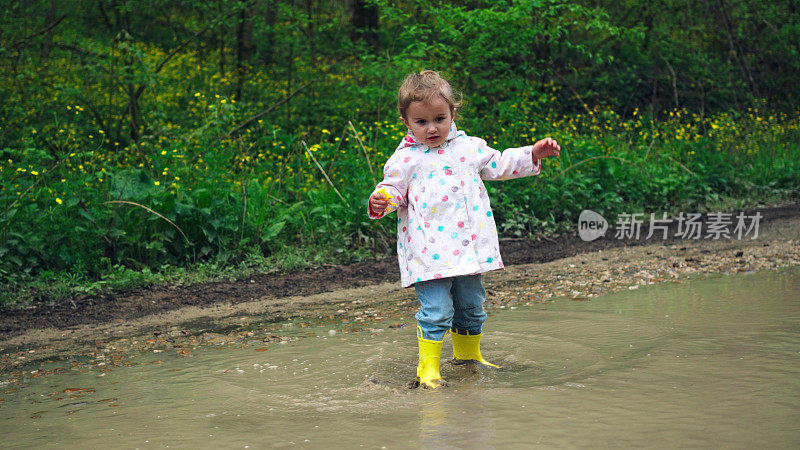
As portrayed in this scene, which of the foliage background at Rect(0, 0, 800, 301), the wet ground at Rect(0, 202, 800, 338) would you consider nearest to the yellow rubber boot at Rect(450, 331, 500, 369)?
the wet ground at Rect(0, 202, 800, 338)

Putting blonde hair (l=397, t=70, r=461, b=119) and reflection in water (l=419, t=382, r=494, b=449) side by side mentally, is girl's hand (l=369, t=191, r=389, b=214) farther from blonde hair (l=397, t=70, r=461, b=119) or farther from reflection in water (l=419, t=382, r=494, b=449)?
reflection in water (l=419, t=382, r=494, b=449)

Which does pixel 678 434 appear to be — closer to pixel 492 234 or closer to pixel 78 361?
pixel 492 234

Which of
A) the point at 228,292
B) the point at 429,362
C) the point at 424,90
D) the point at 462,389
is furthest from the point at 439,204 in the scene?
the point at 228,292

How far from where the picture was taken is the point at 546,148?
364 centimetres

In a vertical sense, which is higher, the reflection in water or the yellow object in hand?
the yellow object in hand

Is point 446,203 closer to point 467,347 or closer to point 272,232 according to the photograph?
point 467,347

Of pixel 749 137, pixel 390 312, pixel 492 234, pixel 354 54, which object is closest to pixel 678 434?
pixel 492 234

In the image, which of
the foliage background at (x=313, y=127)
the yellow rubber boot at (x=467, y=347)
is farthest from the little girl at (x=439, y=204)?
the foliage background at (x=313, y=127)

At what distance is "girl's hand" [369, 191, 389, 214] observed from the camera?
11.6ft

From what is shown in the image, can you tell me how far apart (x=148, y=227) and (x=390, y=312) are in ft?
9.25

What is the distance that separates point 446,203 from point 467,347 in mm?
772

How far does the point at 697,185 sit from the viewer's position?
33.5 ft

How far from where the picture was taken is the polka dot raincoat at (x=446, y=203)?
3.54m

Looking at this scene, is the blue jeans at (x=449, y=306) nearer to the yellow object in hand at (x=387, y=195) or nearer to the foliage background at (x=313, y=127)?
the yellow object in hand at (x=387, y=195)
